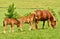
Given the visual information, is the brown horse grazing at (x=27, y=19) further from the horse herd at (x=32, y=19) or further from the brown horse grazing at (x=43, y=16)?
the brown horse grazing at (x=43, y=16)

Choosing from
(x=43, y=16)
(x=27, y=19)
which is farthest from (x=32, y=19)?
(x=43, y=16)

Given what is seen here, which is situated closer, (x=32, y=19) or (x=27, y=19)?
(x=27, y=19)

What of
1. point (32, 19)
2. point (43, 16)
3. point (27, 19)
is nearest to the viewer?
point (27, 19)

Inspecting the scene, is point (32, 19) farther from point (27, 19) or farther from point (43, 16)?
point (43, 16)

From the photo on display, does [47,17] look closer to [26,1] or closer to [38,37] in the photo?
[38,37]

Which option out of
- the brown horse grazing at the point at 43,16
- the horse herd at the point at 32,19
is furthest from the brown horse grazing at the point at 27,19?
the brown horse grazing at the point at 43,16

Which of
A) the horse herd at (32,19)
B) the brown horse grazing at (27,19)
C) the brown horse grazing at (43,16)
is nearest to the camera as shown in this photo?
the horse herd at (32,19)

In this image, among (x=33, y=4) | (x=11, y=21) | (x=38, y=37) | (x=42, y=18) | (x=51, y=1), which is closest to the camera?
(x=38, y=37)

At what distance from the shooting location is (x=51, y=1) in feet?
216

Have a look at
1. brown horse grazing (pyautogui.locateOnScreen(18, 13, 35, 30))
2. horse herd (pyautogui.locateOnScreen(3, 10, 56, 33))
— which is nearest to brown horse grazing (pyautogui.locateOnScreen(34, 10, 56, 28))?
horse herd (pyautogui.locateOnScreen(3, 10, 56, 33))

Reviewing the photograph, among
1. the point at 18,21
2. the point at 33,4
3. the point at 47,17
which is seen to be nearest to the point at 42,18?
the point at 47,17

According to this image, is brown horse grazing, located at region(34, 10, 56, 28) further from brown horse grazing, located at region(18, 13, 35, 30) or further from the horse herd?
brown horse grazing, located at region(18, 13, 35, 30)

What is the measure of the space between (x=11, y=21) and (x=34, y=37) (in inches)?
160

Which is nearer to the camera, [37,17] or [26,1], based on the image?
[37,17]
